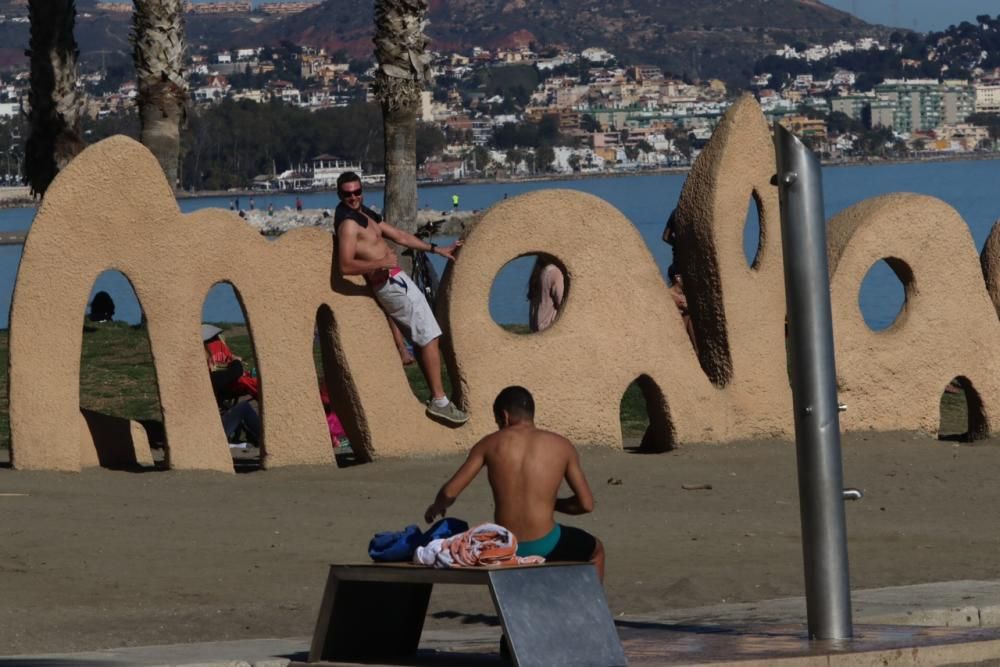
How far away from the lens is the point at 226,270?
1167 cm

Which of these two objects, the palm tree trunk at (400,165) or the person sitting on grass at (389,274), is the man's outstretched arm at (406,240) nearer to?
the person sitting on grass at (389,274)

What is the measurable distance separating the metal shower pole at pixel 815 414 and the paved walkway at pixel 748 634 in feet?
0.75

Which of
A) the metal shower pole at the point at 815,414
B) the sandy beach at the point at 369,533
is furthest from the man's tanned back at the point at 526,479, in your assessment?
the sandy beach at the point at 369,533

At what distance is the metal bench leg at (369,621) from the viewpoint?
22.9 ft

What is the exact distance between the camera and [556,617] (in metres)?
6.68

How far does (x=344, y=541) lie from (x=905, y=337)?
5.04 m

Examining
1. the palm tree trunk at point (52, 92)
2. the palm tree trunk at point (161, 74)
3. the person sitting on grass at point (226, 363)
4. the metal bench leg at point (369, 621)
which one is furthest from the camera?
the palm tree trunk at point (52, 92)

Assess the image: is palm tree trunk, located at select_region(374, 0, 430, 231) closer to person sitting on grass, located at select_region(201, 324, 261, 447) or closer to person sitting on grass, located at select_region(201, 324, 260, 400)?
person sitting on grass, located at select_region(201, 324, 260, 400)

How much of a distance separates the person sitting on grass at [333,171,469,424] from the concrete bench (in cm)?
469

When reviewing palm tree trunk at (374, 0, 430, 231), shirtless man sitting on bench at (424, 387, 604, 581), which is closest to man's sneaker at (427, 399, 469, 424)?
shirtless man sitting on bench at (424, 387, 604, 581)

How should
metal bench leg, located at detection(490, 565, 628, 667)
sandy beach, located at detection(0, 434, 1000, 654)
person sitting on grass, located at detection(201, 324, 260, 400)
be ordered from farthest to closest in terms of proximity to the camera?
person sitting on grass, located at detection(201, 324, 260, 400)
sandy beach, located at detection(0, 434, 1000, 654)
metal bench leg, located at detection(490, 565, 628, 667)

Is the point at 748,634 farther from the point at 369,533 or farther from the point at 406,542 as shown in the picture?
the point at 369,533

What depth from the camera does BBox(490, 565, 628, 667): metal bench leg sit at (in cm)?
657

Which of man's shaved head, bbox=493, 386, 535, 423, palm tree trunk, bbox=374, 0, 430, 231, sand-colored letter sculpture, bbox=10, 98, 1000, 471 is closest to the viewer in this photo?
man's shaved head, bbox=493, 386, 535, 423
